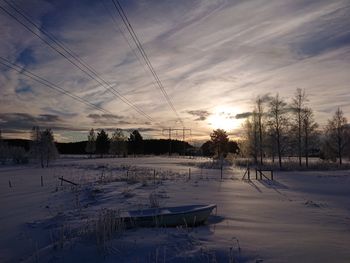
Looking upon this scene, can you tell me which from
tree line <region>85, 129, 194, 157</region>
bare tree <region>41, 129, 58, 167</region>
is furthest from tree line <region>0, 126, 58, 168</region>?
tree line <region>85, 129, 194, 157</region>

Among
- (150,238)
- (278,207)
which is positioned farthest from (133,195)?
(150,238)

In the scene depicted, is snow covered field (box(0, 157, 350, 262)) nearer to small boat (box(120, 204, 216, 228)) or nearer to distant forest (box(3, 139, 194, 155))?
small boat (box(120, 204, 216, 228))

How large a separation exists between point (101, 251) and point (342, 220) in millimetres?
9040

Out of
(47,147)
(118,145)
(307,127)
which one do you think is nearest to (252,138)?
(307,127)

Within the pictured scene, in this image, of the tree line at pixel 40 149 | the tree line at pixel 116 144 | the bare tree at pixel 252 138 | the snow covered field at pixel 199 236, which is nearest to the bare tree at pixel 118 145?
the tree line at pixel 116 144

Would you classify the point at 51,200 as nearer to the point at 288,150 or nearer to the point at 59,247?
the point at 59,247

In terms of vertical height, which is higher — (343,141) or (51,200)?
(343,141)

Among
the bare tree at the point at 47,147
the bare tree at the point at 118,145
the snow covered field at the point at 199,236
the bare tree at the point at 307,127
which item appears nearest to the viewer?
the snow covered field at the point at 199,236

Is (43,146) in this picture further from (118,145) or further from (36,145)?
(118,145)

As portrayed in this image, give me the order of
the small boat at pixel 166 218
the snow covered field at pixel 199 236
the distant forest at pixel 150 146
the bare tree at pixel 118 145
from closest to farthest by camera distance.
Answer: the snow covered field at pixel 199 236
the small boat at pixel 166 218
the bare tree at pixel 118 145
the distant forest at pixel 150 146

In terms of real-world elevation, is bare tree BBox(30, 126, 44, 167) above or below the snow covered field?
above

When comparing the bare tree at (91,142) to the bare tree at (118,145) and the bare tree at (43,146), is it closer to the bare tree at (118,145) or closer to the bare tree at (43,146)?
the bare tree at (118,145)

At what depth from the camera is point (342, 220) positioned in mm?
12461

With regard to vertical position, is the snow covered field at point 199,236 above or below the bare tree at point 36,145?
below
